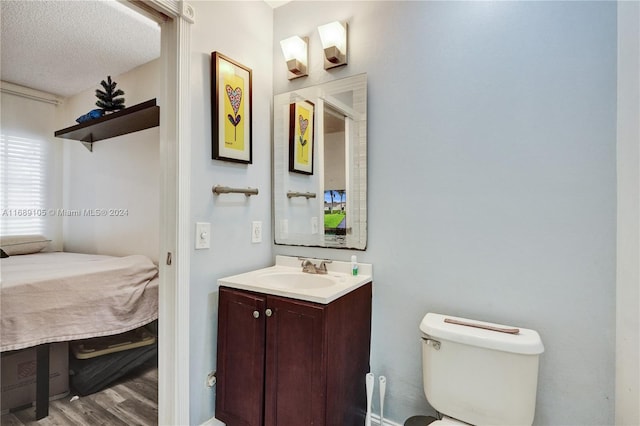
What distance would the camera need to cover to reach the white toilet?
107 centimetres

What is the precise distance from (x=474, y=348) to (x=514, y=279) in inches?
13.5

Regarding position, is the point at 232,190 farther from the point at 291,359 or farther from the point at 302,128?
the point at 291,359

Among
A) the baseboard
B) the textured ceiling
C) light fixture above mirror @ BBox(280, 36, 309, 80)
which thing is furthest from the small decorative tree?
the baseboard

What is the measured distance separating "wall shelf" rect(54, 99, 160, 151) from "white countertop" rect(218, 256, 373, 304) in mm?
1300

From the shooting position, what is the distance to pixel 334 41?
1.59 meters

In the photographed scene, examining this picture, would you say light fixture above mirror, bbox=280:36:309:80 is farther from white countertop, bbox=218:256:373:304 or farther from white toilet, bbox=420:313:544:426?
white toilet, bbox=420:313:544:426

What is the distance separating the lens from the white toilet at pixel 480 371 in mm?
1071

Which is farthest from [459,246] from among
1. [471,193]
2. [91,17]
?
[91,17]

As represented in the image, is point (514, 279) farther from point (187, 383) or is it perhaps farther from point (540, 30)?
point (187, 383)

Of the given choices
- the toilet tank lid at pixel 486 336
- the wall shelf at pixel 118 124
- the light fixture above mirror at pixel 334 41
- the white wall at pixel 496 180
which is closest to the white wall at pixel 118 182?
the wall shelf at pixel 118 124

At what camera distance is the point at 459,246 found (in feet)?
4.47

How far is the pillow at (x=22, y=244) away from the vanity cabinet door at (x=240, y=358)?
A: 8.43 feet

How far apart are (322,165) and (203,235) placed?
732mm

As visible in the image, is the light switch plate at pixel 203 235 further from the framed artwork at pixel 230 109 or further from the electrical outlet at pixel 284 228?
the electrical outlet at pixel 284 228
